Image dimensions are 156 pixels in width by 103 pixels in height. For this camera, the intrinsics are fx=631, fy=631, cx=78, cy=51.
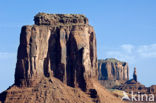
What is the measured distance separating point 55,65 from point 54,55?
246 centimetres

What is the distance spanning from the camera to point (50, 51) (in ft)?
506

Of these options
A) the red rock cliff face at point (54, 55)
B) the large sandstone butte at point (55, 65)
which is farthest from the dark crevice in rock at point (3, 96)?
the red rock cliff face at point (54, 55)

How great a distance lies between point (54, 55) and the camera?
154500mm

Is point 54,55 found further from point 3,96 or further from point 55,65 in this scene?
point 3,96

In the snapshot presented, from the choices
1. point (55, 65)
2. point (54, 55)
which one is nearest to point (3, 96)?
point (55, 65)

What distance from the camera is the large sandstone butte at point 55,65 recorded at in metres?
149

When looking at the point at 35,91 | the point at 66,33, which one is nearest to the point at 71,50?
the point at 66,33

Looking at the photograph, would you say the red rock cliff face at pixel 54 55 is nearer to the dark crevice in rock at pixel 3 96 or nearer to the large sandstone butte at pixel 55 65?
the large sandstone butte at pixel 55 65

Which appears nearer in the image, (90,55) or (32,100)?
(32,100)

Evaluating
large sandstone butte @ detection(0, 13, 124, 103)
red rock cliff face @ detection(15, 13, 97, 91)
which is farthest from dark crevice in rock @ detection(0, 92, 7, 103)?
red rock cliff face @ detection(15, 13, 97, 91)

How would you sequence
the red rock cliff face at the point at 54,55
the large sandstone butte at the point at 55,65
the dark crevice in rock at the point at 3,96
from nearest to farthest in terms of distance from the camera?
the large sandstone butte at the point at 55,65, the dark crevice in rock at the point at 3,96, the red rock cliff face at the point at 54,55

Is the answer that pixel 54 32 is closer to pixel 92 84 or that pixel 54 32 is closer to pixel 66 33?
pixel 66 33

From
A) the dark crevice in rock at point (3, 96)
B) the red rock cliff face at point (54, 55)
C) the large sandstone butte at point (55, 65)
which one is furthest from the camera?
the red rock cliff face at point (54, 55)

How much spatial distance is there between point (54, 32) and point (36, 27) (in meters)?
4.87
